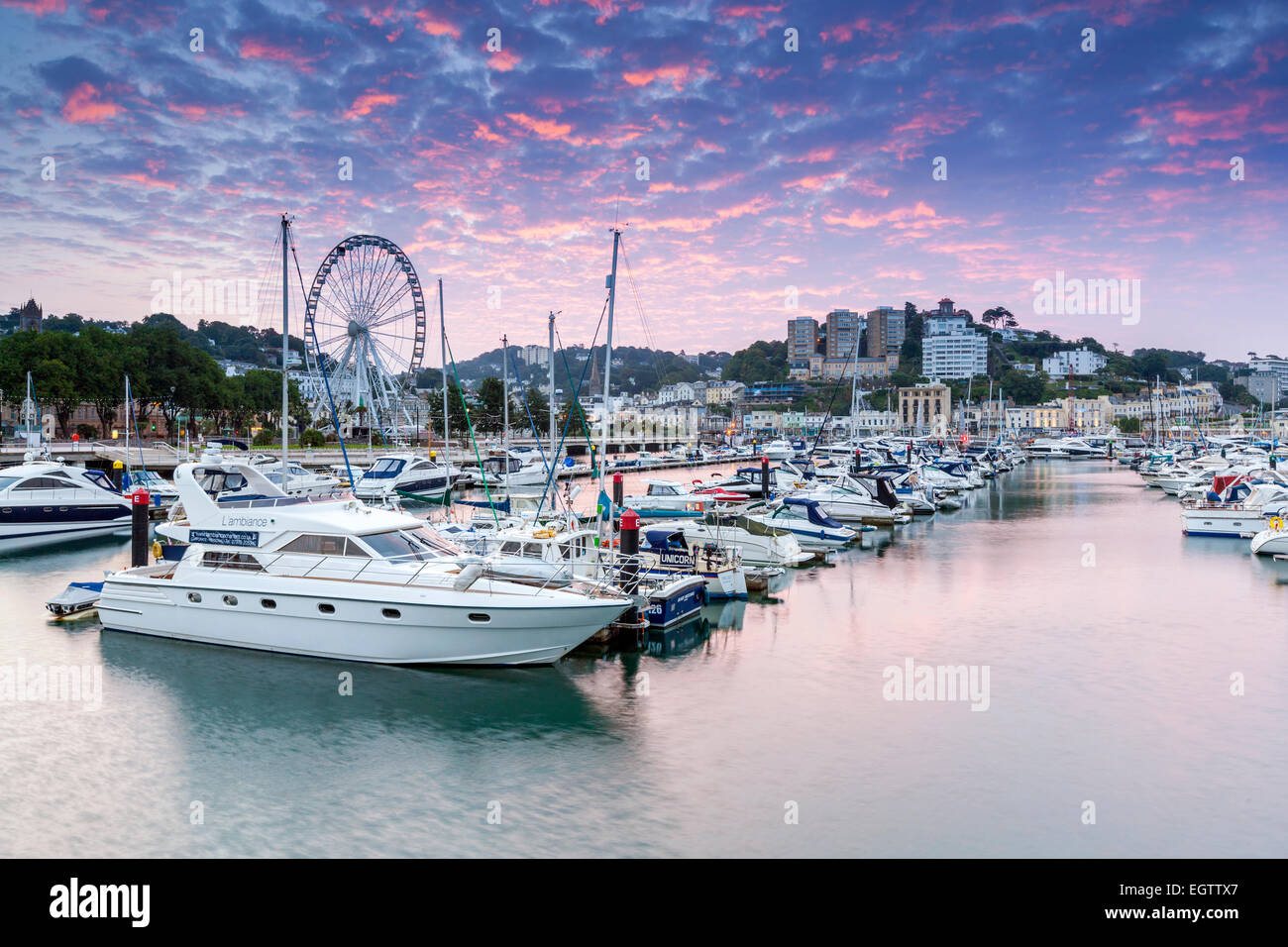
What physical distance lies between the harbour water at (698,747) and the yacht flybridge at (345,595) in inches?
18.4

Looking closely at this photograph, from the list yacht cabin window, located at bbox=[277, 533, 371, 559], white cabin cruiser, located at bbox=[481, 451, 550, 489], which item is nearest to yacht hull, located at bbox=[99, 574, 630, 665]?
yacht cabin window, located at bbox=[277, 533, 371, 559]

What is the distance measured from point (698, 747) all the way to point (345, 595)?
7.16 m

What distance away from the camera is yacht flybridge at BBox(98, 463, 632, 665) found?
1552 cm

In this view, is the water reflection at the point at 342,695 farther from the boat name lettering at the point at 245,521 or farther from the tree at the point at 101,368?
the tree at the point at 101,368

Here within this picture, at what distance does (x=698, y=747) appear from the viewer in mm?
12883

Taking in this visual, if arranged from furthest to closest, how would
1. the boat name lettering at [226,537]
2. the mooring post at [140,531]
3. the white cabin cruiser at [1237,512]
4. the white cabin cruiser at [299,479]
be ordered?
the white cabin cruiser at [299,479]
the white cabin cruiser at [1237,512]
the mooring post at [140,531]
the boat name lettering at [226,537]

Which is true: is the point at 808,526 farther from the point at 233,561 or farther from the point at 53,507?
the point at 53,507

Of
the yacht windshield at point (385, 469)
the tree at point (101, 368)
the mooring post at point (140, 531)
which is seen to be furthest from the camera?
the tree at point (101, 368)

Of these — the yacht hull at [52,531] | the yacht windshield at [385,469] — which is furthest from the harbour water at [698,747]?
the yacht windshield at [385,469]

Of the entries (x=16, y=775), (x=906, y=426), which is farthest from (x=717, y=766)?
(x=906, y=426)

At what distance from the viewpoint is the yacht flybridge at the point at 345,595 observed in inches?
611

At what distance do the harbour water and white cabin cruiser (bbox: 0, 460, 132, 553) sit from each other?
12.7 m
